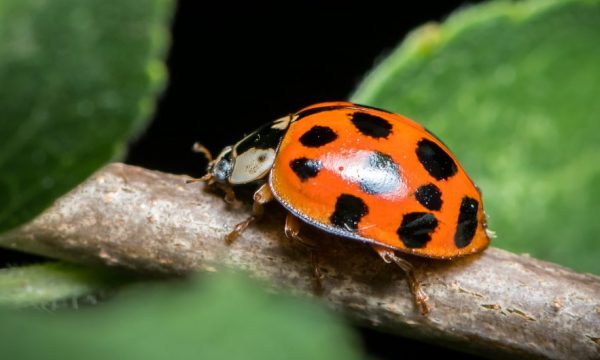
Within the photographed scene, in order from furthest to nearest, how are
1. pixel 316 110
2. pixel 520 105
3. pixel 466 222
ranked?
pixel 520 105 < pixel 316 110 < pixel 466 222

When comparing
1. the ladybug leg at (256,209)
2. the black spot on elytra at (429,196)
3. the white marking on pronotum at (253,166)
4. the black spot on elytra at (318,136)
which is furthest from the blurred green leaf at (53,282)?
the black spot on elytra at (429,196)

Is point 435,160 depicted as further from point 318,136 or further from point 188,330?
point 188,330

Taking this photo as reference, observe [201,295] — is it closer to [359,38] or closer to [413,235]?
[413,235]

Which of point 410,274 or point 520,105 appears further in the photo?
point 520,105

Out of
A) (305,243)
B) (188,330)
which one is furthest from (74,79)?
(305,243)

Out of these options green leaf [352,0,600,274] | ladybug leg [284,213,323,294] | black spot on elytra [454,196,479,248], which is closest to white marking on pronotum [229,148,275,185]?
ladybug leg [284,213,323,294]
